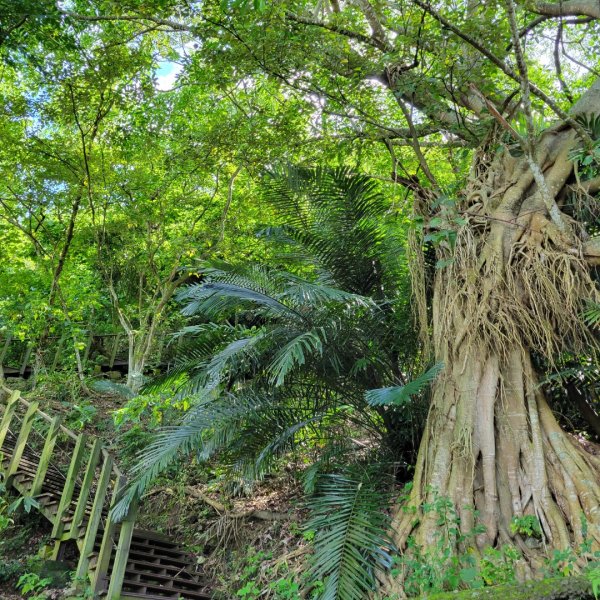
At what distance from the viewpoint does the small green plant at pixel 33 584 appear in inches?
193

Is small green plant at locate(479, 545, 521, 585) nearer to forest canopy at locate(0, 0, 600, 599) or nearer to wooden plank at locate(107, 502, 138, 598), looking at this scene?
forest canopy at locate(0, 0, 600, 599)

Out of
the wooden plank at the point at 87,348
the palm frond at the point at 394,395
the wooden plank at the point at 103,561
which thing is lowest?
the wooden plank at the point at 103,561

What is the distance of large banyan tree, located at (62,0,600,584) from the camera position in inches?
155

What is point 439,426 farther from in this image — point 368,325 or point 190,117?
point 190,117

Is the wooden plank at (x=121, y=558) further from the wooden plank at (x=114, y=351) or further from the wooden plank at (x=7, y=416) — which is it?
the wooden plank at (x=114, y=351)

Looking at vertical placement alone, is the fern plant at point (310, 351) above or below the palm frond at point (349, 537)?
above

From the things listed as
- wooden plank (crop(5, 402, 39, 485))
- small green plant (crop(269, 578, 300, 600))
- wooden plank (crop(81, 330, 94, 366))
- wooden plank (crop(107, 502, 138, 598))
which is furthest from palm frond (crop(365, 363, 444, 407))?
wooden plank (crop(81, 330, 94, 366))

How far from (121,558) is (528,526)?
11.9 feet

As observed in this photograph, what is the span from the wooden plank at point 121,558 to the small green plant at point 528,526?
138 inches

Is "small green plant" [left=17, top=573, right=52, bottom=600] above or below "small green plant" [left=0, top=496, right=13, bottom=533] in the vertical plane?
below

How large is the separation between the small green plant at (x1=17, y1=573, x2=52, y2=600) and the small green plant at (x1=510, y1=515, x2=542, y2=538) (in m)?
4.29

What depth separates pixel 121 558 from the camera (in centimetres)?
486

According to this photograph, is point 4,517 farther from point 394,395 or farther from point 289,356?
point 394,395

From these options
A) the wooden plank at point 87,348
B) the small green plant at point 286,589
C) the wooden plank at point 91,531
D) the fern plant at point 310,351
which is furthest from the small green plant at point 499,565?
the wooden plank at point 87,348
